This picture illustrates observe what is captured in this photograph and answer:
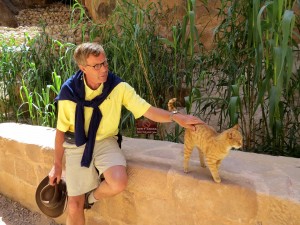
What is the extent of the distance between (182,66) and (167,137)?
747 millimetres

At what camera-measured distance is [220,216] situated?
1919mm

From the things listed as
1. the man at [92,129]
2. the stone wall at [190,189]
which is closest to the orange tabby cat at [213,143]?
the stone wall at [190,189]

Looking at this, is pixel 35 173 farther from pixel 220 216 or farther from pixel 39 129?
pixel 220 216

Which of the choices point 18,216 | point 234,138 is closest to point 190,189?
point 234,138

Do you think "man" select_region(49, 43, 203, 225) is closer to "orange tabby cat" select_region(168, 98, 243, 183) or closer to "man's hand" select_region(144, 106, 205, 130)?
"man's hand" select_region(144, 106, 205, 130)

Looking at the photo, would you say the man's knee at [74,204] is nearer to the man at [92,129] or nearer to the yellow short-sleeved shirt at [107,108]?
the man at [92,129]

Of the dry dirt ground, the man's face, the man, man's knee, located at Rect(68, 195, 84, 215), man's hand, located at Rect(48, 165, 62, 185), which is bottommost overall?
the dry dirt ground

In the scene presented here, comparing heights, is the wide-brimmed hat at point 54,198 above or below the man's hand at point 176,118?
below

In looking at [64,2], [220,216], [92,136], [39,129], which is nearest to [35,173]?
[39,129]

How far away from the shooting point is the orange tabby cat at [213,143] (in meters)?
1.74

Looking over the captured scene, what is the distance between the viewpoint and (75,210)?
2.29m

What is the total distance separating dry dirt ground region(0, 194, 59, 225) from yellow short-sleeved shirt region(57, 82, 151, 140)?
1010mm

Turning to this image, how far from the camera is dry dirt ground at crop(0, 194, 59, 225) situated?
296cm

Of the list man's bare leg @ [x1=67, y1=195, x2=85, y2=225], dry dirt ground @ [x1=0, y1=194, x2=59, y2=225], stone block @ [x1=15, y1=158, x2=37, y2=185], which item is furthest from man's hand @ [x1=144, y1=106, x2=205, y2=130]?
dry dirt ground @ [x1=0, y1=194, x2=59, y2=225]
